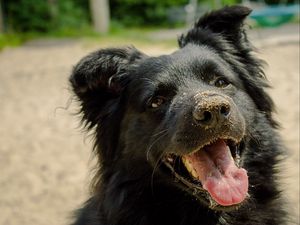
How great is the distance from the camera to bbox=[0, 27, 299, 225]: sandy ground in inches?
228

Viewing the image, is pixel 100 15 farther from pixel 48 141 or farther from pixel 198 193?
pixel 198 193

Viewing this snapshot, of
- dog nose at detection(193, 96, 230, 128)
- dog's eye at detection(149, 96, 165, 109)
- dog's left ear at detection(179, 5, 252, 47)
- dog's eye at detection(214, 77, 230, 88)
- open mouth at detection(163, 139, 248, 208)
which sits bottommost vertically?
open mouth at detection(163, 139, 248, 208)

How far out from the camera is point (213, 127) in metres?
3.10

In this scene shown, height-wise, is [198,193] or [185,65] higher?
[185,65]

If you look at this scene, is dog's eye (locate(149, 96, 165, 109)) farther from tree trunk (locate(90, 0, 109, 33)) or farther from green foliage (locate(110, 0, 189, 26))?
green foliage (locate(110, 0, 189, 26))

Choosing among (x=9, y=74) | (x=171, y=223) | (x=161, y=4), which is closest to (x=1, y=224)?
(x=171, y=223)

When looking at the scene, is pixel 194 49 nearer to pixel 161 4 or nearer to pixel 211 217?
pixel 211 217

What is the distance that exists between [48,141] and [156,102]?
4.67m

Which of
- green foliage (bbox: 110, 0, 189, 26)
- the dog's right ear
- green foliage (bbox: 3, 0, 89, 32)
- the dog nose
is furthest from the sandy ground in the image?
green foliage (bbox: 110, 0, 189, 26)

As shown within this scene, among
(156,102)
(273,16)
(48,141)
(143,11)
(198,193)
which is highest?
(156,102)

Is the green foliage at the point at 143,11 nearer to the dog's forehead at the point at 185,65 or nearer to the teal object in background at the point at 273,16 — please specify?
the teal object in background at the point at 273,16

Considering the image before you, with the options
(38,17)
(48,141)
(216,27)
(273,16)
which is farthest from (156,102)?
(38,17)

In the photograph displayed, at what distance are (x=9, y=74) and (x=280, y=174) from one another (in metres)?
10.4

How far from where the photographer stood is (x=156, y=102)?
3.60 meters
